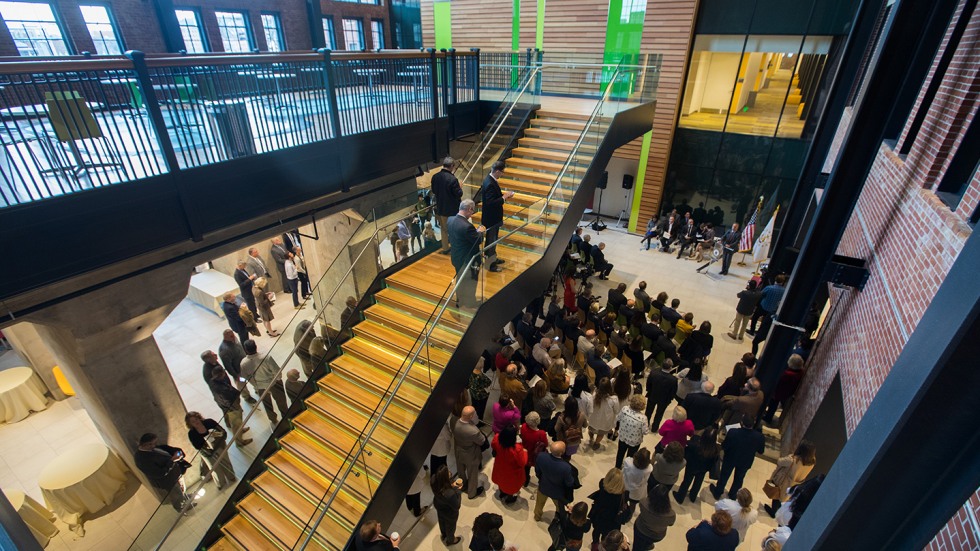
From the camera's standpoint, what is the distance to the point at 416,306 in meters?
6.93

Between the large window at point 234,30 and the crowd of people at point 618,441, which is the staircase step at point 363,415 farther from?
the large window at point 234,30

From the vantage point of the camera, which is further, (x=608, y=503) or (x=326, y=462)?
(x=326, y=462)

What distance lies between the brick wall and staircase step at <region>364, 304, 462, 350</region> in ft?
14.9

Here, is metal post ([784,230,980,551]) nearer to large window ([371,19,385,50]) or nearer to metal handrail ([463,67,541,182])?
metal handrail ([463,67,541,182])

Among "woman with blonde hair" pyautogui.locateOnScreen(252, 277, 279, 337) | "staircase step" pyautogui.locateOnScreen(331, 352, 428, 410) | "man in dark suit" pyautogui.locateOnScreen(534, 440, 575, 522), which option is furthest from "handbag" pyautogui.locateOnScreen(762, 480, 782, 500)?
"woman with blonde hair" pyautogui.locateOnScreen(252, 277, 279, 337)

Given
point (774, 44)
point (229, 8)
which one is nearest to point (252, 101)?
point (229, 8)

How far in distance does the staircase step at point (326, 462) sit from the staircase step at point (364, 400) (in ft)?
1.57

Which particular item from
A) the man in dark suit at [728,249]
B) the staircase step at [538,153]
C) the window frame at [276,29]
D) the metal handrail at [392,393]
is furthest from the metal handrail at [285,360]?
the window frame at [276,29]

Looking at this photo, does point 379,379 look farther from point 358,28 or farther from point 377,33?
point 377,33

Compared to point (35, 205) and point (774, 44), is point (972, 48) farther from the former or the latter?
point (774, 44)

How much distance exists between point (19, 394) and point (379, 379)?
7024mm

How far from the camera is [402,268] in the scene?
7.71 m

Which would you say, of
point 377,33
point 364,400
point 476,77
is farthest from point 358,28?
point 364,400

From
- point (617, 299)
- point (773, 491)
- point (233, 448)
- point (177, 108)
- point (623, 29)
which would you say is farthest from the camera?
point (623, 29)
